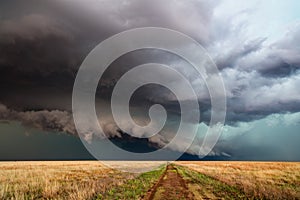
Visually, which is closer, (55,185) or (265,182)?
(55,185)

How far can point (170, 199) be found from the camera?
14469mm

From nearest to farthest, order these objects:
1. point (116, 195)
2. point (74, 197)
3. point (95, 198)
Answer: point (74, 197)
point (95, 198)
point (116, 195)

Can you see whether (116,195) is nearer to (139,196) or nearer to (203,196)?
(139,196)

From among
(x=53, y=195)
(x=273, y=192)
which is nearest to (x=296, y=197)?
(x=273, y=192)

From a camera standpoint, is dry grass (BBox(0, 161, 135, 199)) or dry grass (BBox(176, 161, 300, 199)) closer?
dry grass (BBox(176, 161, 300, 199))

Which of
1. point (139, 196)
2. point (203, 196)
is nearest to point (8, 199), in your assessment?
point (139, 196)

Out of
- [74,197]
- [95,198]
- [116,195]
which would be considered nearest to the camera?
[74,197]

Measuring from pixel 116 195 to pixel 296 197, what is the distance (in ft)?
29.9

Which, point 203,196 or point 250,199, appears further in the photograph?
point 203,196

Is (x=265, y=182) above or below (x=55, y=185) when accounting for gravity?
above

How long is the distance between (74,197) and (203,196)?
679 cm

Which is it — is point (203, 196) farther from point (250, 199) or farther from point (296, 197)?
point (296, 197)

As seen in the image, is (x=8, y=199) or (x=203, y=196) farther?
(x=203, y=196)

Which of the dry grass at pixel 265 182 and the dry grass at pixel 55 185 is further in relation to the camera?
the dry grass at pixel 55 185
